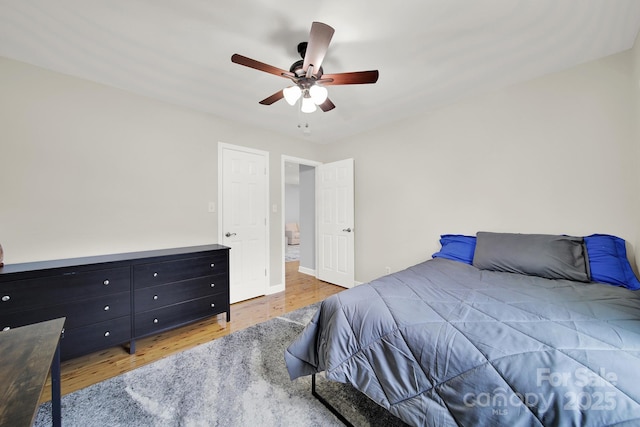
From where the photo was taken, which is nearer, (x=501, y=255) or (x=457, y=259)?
(x=501, y=255)

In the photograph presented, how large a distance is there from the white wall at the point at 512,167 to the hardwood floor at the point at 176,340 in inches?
50.7

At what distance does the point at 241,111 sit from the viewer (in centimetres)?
292

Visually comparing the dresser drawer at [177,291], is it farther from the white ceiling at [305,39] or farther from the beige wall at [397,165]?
the white ceiling at [305,39]

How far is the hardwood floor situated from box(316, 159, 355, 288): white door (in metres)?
0.39

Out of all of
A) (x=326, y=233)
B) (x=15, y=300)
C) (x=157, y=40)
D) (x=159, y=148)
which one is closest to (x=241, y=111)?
(x=159, y=148)

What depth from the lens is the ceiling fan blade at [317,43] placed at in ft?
4.31

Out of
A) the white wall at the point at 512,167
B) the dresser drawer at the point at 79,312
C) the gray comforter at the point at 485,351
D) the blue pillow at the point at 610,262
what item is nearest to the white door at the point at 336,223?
the white wall at the point at 512,167

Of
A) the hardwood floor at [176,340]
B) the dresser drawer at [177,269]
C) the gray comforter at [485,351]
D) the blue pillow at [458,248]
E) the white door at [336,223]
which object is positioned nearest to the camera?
the gray comforter at [485,351]

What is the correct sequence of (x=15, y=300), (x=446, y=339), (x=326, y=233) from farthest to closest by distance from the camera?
1. (x=326, y=233)
2. (x=15, y=300)
3. (x=446, y=339)

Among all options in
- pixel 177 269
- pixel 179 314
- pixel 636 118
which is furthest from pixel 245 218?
pixel 636 118

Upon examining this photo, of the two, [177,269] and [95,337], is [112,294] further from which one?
[177,269]

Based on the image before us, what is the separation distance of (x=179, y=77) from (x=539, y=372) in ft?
9.96

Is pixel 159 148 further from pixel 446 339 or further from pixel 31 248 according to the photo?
pixel 446 339

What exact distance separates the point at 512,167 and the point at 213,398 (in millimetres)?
3172
